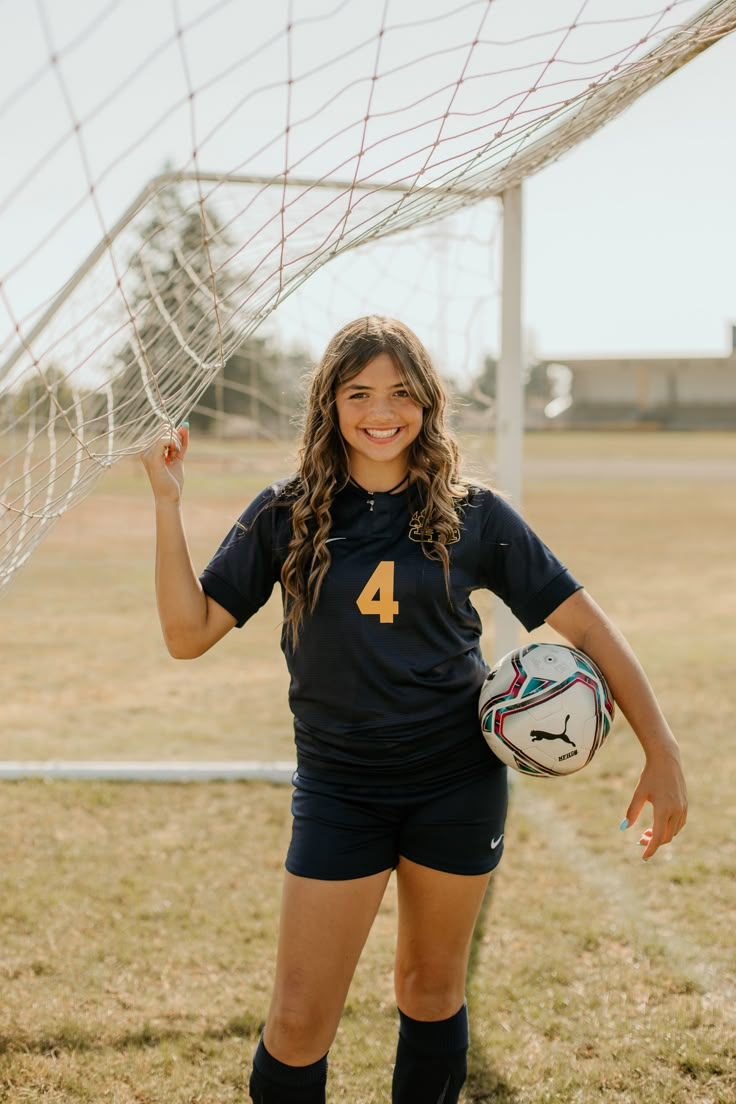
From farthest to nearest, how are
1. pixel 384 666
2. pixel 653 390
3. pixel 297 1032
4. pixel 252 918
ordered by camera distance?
1. pixel 653 390
2. pixel 252 918
3. pixel 384 666
4. pixel 297 1032

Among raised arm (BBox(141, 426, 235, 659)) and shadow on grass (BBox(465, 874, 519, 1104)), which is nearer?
raised arm (BBox(141, 426, 235, 659))

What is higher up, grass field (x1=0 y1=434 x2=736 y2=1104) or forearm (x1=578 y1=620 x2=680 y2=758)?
forearm (x1=578 y1=620 x2=680 y2=758)

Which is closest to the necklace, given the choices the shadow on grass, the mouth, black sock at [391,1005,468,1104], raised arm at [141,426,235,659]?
the mouth

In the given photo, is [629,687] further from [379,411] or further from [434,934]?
[379,411]

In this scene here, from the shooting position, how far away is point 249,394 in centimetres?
689

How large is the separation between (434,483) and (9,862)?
3045 millimetres

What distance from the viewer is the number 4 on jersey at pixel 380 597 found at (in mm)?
2352

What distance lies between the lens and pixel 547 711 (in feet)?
8.29

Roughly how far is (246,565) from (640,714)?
996 mm

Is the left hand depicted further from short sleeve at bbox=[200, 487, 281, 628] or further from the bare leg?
short sleeve at bbox=[200, 487, 281, 628]

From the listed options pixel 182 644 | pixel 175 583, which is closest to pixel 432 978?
pixel 182 644

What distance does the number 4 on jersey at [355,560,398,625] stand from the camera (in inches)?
92.6

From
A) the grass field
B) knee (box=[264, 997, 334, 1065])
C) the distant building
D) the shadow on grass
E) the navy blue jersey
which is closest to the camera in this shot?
knee (box=[264, 997, 334, 1065])

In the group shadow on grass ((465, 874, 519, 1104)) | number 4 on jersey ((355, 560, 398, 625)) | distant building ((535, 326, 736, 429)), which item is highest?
number 4 on jersey ((355, 560, 398, 625))
